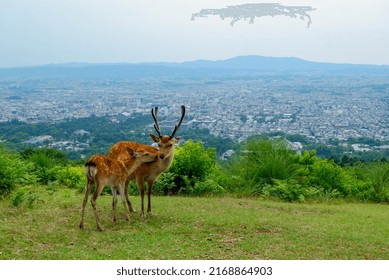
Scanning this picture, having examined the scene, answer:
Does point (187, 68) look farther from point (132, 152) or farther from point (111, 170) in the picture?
point (111, 170)

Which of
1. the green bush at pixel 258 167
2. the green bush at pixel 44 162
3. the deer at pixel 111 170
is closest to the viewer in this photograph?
the deer at pixel 111 170

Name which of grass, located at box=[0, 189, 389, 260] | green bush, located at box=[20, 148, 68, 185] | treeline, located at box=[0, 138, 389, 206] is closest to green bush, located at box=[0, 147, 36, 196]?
treeline, located at box=[0, 138, 389, 206]

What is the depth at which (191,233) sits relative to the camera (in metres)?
7.46

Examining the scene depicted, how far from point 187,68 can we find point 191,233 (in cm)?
8830

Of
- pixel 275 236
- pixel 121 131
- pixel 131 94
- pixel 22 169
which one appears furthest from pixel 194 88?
pixel 275 236

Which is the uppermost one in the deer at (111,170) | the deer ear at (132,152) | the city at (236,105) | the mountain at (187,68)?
the deer ear at (132,152)

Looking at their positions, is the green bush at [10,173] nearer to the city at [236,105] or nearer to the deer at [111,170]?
the deer at [111,170]

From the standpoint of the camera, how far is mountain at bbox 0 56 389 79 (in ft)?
293

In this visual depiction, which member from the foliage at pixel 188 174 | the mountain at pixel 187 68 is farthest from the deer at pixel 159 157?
the mountain at pixel 187 68

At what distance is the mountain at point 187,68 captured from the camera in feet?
293

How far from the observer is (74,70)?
4082 inches

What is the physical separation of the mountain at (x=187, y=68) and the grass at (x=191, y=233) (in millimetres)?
73773

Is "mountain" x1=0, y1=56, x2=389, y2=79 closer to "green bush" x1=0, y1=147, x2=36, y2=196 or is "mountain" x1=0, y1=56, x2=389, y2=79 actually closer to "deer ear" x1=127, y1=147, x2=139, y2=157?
"green bush" x1=0, y1=147, x2=36, y2=196
